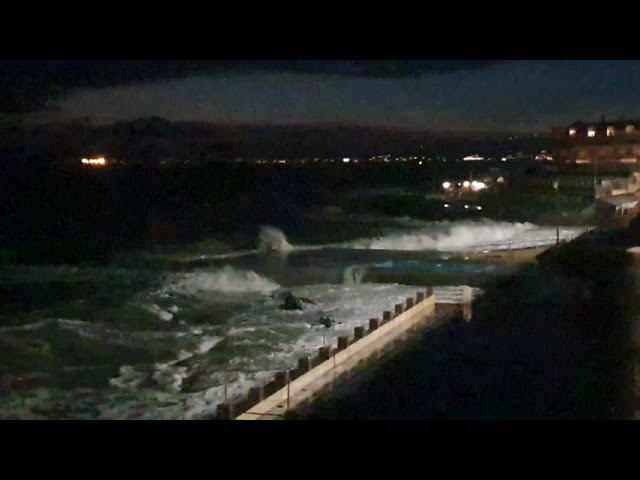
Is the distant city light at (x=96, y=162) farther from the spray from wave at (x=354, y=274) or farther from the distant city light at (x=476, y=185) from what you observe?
the distant city light at (x=476, y=185)

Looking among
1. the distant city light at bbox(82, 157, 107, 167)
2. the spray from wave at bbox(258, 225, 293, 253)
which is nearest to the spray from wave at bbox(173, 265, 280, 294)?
the spray from wave at bbox(258, 225, 293, 253)

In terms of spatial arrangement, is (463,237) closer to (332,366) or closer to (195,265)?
(332,366)

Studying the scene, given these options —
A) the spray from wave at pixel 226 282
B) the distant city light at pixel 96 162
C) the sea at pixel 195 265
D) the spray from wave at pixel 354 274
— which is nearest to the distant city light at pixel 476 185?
the sea at pixel 195 265

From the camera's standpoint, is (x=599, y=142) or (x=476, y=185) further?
(x=476, y=185)

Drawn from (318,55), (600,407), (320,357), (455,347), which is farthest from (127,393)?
(600,407)

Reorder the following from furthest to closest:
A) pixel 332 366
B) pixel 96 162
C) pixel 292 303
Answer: pixel 96 162 → pixel 292 303 → pixel 332 366

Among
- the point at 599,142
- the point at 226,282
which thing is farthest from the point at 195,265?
the point at 599,142
